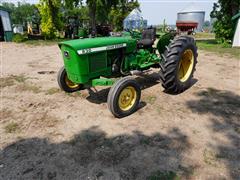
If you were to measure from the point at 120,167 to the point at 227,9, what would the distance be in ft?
56.3

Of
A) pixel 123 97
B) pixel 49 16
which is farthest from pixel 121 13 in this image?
pixel 123 97

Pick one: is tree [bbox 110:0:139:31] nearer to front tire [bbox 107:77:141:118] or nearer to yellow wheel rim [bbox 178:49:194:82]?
yellow wheel rim [bbox 178:49:194:82]

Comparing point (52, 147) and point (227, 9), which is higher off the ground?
point (227, 9)

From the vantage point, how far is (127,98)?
13.7ft

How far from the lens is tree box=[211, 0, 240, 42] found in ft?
49.9

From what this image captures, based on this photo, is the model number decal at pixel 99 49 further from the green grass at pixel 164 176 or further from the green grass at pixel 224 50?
the green grass at pixel 224 50

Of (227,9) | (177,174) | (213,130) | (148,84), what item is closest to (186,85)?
(148,84)

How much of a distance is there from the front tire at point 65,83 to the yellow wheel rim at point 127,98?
1.75m

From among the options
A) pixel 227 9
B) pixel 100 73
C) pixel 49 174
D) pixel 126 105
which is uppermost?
pixel 227 9

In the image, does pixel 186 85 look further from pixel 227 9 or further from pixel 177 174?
pixel 227 9

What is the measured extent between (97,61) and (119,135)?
1541mm

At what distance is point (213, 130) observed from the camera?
364cm

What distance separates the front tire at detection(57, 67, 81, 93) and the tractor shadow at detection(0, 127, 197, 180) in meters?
1.86

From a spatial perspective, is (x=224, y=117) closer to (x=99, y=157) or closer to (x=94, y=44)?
(x=99, y=157)
